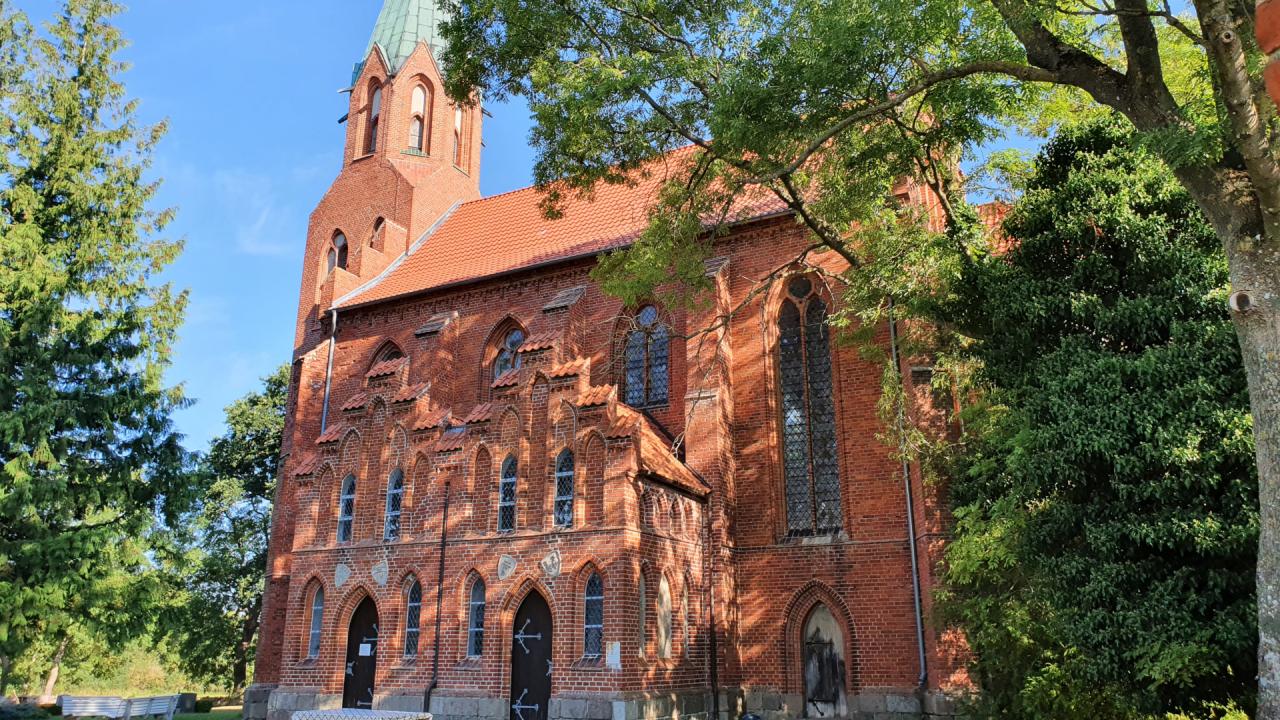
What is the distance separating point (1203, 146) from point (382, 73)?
75.5ft

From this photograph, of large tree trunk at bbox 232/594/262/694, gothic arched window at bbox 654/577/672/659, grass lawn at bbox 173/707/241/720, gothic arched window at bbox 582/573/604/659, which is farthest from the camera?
large tree trunk at bbox 232/594/262/694

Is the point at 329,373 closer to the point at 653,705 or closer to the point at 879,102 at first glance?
the point at 653,705

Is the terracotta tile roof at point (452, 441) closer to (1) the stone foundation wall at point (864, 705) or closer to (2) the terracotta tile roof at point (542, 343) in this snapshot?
(2) the terracotta tile roof at point (542, 343)

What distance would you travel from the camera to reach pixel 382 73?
25375mm

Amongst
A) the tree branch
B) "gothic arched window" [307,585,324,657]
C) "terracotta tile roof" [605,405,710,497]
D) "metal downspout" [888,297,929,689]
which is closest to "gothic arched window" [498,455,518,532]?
"terracotta tile roof" [605,405,710,497]

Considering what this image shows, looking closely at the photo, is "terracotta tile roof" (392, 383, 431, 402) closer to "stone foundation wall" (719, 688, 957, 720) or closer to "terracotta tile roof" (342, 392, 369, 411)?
"terracotta tile roof" (342, 392, 369, 411)

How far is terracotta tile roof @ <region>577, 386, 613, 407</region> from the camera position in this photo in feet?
44.8

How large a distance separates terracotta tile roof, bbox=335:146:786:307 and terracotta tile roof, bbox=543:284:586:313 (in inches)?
27.9

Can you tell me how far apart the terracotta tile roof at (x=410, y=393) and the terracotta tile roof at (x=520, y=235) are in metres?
3.69

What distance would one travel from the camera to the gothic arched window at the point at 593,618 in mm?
12696

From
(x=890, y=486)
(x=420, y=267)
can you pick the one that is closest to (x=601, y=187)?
(x=420, y=267)

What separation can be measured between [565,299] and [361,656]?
7.52 metres

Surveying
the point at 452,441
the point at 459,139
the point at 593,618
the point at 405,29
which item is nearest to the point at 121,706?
the point at 452,441

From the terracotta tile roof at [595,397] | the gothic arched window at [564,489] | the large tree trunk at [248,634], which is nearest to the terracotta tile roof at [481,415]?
the gothic arched window at [564,489]
